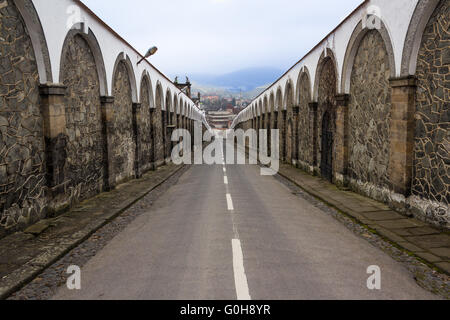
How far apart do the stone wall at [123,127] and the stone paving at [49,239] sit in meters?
3.17

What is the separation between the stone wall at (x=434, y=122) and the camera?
22.6 feet

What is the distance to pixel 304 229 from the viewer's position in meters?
7.25

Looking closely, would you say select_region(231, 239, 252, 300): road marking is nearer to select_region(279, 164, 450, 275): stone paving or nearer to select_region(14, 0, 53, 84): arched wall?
select_region(279, 164, 450, 275): stone paving

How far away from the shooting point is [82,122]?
1038 centimetres

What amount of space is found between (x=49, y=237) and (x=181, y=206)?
3.81 metres

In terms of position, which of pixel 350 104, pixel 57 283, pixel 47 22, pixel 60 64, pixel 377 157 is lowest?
pixel 57 283

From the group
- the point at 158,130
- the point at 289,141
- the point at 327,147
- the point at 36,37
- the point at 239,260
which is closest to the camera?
the point at 239,260

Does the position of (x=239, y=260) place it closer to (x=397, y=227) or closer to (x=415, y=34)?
(x=397, y=227)

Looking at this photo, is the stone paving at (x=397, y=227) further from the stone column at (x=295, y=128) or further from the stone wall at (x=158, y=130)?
the stone wall at (x=158, y=130)

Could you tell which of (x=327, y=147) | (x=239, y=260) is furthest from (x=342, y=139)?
(x=239, y=260)

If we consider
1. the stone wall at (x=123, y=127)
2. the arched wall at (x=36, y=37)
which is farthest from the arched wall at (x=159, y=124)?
the arched wall at (x=36, y=37)

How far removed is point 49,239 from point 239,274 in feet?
13.5
